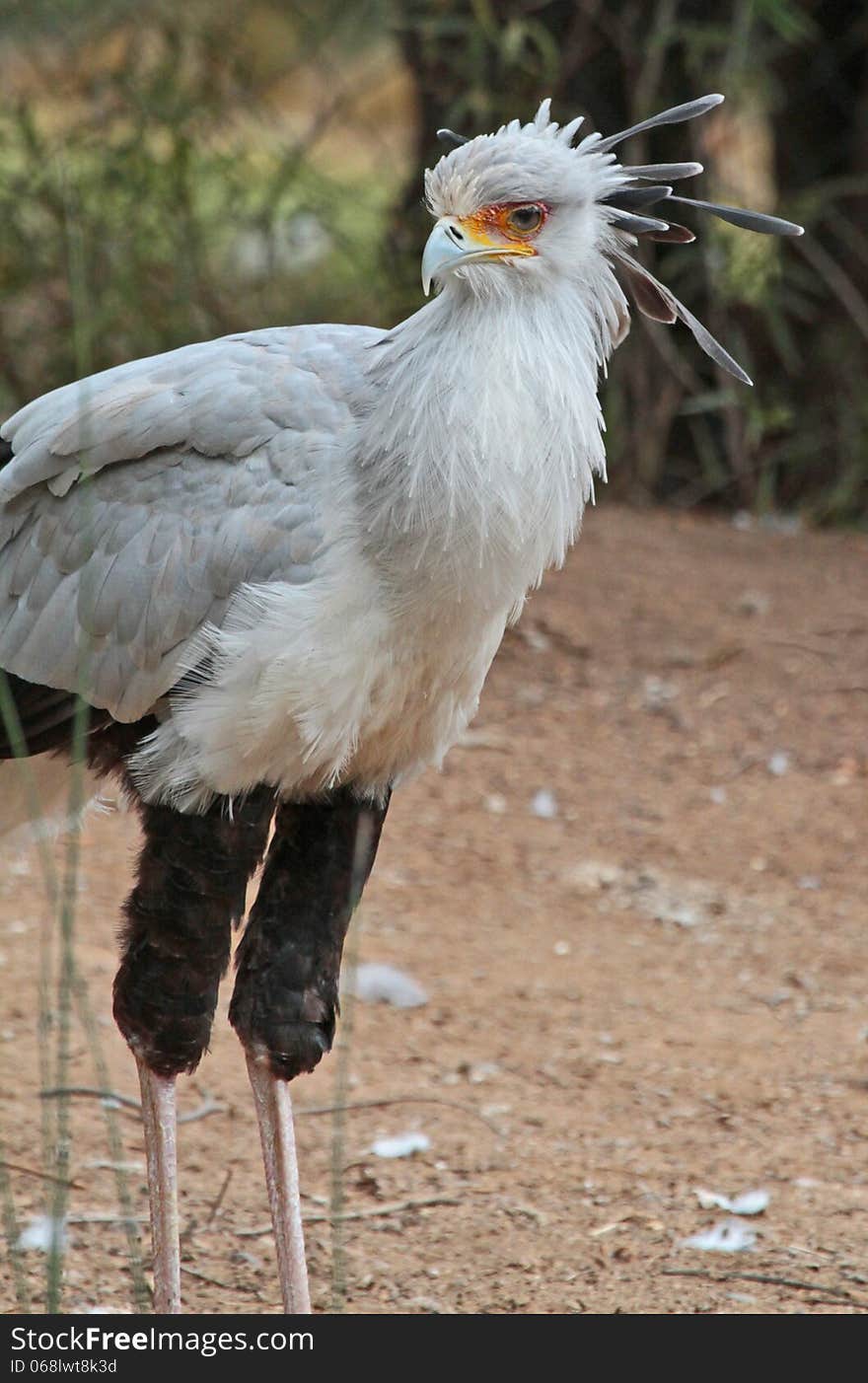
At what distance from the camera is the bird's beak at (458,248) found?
247 centimetres

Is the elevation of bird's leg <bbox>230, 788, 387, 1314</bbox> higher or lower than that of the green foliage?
lower

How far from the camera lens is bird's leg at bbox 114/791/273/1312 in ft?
8.98

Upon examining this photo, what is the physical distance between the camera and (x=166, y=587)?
8.86ft

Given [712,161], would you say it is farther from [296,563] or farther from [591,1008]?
[296,563]

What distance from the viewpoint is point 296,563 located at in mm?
2590

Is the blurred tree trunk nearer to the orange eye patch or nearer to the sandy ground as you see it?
the sandy ground

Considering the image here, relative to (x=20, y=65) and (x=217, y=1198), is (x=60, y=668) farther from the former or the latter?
(x=20, y=65)

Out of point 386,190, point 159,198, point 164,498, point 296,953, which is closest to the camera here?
point 164,498

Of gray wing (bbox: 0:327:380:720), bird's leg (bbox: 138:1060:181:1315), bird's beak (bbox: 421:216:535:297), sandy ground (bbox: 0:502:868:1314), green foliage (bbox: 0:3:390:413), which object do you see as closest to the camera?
bird's beak (bbox: 421:216:535:297)

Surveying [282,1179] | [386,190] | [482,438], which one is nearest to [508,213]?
[482,438]

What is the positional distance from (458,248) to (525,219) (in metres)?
0.11

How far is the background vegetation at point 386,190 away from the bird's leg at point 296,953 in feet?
10.5

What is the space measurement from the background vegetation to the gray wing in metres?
2.88

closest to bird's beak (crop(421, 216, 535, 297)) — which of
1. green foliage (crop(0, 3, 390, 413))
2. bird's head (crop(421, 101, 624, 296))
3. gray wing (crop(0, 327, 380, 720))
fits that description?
bird's head (crop(421, 101, 624, 296))
